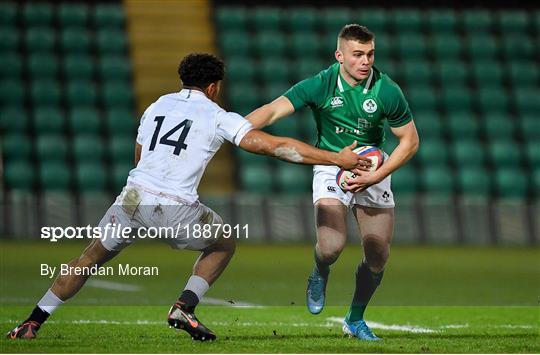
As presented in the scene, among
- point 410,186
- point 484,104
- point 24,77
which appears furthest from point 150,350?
point 484,104

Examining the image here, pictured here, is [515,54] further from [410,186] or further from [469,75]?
[410,186]

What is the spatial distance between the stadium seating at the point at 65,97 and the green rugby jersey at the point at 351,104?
9771mm

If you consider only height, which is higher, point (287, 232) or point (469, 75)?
point (469, 75)

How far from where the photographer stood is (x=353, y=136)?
7.36 metres

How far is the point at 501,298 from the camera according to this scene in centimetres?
1021

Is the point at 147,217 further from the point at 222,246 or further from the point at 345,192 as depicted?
the point at 345,192

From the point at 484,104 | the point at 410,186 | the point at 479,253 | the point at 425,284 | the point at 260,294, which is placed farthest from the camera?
the point at 484,104

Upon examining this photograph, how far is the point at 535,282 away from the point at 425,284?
1.18m

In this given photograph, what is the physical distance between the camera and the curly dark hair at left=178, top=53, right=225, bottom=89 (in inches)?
261

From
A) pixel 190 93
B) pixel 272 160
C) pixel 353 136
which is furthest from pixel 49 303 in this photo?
pixel 272 160

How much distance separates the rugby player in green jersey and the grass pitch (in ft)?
1.43

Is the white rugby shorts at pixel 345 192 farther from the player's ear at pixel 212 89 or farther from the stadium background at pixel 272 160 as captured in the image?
the stadium background at pixel 272 160

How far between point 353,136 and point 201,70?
125cm

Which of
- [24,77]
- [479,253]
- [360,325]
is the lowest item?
[479,253]
